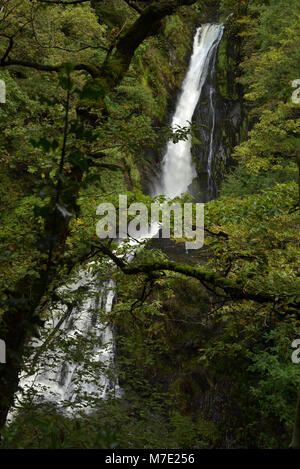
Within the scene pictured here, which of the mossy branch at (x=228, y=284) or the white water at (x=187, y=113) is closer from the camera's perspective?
the mossy branch at (x=228, y=284)

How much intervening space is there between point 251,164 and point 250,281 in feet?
29.6

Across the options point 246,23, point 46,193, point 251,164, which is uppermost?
point 246,23

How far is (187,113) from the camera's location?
19.1 meters

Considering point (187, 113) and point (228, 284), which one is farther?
point (187, 113)

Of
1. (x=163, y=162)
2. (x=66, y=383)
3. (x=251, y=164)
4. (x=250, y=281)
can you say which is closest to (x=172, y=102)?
(x=163, y=162)

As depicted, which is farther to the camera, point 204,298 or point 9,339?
point 204,298

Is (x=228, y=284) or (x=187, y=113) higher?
(x=187, y=113)

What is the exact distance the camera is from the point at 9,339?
2.86 m

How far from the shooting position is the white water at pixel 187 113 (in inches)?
706

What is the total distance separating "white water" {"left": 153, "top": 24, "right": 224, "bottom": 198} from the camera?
1792 cm

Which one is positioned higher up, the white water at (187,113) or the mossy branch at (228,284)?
the white water at (187,113)

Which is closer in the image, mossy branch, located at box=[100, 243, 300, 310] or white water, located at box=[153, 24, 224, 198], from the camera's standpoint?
mossy branch, located at box=[100, 243, 300, 310]

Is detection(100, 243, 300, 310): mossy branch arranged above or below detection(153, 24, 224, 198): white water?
below
